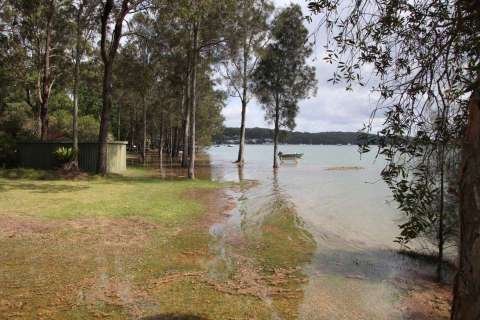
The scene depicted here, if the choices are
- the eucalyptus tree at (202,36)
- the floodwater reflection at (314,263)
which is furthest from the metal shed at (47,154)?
the floodwater reflection at (314,263)

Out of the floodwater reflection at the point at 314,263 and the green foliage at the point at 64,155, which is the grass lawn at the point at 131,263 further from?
the green foliage at the point at 64,155

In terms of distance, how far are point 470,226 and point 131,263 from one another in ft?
21.4

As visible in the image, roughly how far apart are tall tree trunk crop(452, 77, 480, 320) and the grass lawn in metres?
3.44

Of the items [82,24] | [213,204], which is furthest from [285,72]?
[213,204]

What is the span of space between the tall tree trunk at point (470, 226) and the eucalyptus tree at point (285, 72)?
130 feet

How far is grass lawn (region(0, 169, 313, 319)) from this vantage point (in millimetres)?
5871

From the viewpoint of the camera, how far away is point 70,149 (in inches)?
905

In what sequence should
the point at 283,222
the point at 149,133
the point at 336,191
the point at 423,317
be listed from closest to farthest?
the point at 423,317
the point at 283,222
the point at 336,191
the point at 149,133

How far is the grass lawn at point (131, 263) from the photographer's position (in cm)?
587

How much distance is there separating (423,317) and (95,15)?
78.8 ft

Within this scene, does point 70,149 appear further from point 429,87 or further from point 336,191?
point 429,87

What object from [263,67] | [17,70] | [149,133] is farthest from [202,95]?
[17,70]

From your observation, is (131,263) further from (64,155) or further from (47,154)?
(47,154)

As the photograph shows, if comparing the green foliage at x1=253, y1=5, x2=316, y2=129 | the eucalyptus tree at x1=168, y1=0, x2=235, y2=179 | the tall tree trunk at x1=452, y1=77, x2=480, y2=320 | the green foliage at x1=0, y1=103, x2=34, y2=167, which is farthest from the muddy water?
the green foliage at x1=253, y1=5, x2=316, y2=129
